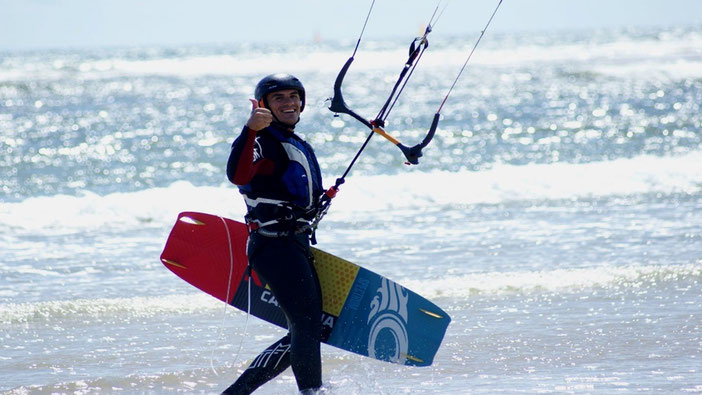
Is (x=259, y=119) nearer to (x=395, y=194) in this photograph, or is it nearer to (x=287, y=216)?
(x=287, y=216)

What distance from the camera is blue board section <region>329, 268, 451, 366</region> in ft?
13.1

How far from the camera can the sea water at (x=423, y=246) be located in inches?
183

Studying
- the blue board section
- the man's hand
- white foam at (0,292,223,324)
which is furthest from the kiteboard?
white foam at (0,292,223,324)

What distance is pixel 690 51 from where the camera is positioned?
143 ft

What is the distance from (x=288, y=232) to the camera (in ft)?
11.6

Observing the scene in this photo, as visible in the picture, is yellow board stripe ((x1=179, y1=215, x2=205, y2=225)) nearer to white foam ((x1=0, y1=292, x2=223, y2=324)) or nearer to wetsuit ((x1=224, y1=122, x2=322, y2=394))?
wetsuit ((x1=224, y1=122, x2=322, y2=394))

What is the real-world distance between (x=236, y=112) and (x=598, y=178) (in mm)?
13043

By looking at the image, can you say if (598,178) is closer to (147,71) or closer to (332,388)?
(332,388)

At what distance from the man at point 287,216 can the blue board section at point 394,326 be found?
431mm

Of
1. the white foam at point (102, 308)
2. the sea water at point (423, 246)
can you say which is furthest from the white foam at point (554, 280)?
the white foam at point (102, 308)

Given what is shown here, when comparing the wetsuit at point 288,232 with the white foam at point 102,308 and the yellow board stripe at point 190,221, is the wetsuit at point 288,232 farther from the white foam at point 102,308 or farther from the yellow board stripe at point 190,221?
the white foam at point 102,308

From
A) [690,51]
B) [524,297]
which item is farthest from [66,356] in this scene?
[690,51]

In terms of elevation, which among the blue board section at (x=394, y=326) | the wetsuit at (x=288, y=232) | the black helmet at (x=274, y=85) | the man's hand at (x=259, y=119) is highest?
the black helmet at (x=274, y=85)

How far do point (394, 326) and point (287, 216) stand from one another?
850 millimetres
